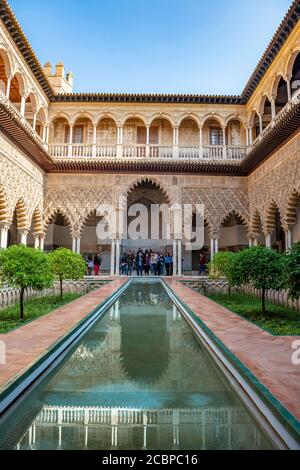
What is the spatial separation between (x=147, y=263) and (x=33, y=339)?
13580 millimetres

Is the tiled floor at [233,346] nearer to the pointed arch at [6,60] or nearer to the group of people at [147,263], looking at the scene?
the pointed arch at [6,60]

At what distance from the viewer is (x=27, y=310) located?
7527 mm

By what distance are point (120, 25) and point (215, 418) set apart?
906cm

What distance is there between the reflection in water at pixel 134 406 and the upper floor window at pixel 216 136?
15412 millimetres

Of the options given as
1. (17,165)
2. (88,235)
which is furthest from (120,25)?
(88,235)

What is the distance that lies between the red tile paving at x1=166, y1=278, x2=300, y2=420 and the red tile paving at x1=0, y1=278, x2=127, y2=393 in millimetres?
1966

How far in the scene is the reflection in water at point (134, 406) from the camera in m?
1.83

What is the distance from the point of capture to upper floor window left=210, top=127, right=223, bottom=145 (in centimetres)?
1748

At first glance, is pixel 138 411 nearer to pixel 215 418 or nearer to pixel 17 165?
pixel 215 418

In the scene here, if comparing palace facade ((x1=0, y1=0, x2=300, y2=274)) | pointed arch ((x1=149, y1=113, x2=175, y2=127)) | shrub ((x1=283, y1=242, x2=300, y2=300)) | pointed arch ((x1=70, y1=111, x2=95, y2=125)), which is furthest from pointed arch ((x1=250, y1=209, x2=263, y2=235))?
shrub ((x1=283, y1=242, x2=300, y2=300))

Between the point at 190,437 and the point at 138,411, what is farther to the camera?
the point at 138,411

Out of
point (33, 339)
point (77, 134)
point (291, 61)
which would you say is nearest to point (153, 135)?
point (77, 134)

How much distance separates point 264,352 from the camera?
340 cm

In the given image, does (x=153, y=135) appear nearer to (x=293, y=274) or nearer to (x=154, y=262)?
(x=154, y=262)
